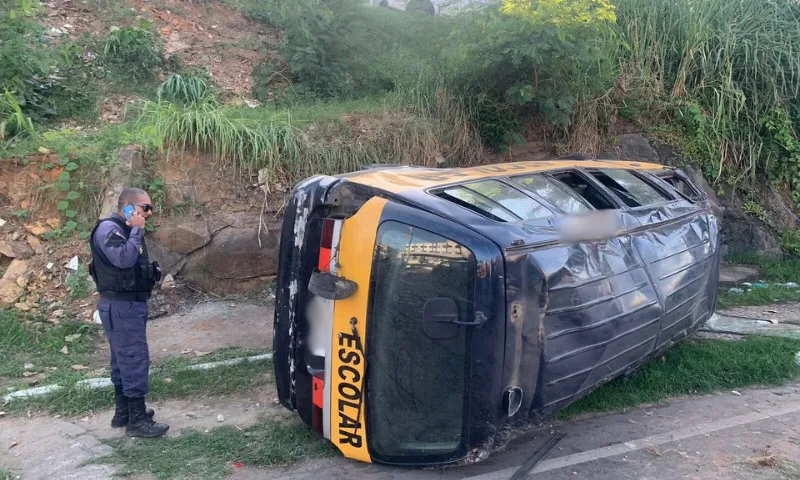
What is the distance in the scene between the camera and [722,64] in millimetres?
9125

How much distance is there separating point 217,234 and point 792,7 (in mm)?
8940

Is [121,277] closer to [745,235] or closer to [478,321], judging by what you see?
[478,321]

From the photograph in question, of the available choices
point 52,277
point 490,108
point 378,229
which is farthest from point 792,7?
point 52,277

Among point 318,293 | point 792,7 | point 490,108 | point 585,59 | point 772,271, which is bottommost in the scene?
point 772,271

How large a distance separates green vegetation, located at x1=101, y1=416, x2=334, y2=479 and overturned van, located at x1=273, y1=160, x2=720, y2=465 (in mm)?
230

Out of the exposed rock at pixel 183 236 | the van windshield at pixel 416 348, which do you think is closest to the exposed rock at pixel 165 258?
the exposed rock at pixel 183 236

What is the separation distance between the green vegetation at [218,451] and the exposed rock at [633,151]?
637 centimetres

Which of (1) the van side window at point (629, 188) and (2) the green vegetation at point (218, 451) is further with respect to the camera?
(1) the van side window at point (629, 188)

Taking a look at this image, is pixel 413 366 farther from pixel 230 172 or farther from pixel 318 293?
pixel 230 172

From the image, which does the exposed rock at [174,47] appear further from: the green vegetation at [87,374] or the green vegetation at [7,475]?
the green vegetation at [7,475]

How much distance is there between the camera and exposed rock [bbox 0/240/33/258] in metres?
6.16

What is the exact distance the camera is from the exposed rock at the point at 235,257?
6.58 meters

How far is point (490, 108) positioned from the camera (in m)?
8.33

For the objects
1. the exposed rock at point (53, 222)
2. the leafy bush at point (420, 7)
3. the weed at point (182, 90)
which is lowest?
the exposed rock at point (53, 222)
